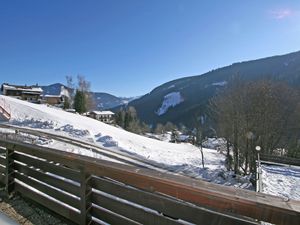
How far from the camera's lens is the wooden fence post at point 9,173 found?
197 inches

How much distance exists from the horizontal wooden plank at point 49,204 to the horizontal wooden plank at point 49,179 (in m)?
0.27

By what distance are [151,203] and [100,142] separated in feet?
83.3

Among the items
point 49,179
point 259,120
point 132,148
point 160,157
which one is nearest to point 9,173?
point 49,179

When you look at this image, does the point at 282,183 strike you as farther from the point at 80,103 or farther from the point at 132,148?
the point at 80,103

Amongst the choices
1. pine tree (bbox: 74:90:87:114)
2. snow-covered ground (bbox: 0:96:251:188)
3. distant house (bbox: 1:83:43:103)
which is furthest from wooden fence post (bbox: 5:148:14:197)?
distant house (bbox: 1:83:43:103)

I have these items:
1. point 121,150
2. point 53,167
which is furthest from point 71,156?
point 121,150

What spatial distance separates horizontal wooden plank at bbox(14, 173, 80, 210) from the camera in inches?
148

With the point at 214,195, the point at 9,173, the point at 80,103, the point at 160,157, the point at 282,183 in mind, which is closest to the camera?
the point at 214,195

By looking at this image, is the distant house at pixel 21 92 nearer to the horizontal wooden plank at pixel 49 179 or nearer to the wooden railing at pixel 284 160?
the wooden railing at pixel 284 160

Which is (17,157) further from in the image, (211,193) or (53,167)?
(211,193)

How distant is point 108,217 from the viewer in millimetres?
3268

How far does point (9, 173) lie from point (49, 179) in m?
1.36

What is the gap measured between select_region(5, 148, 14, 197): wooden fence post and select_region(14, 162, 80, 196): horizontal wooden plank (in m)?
0.11

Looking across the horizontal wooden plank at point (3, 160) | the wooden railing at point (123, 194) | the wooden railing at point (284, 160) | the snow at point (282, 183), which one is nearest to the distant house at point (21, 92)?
the wooden railing at point (284, 160)
